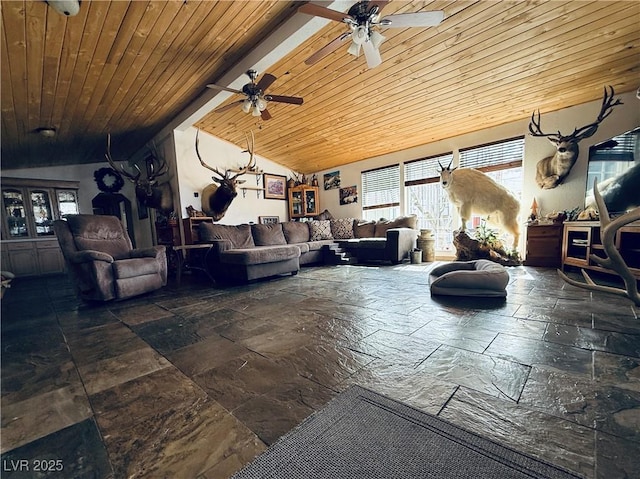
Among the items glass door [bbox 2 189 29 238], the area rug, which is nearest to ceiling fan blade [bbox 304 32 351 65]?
the area rug

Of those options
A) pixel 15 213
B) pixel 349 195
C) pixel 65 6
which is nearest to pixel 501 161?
pixel 349 195

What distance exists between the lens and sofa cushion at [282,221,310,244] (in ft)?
17.9

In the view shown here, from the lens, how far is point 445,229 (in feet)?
17.6

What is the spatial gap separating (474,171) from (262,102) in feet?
11.8

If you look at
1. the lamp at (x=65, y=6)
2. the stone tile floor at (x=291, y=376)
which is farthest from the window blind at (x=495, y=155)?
the lamp at (x=65, y=6)

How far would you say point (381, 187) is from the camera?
239 inches

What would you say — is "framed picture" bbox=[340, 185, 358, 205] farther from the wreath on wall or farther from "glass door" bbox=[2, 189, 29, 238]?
"glass door" bbox=[2, 189, 29, 238]

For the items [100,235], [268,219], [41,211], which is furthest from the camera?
[268,219]

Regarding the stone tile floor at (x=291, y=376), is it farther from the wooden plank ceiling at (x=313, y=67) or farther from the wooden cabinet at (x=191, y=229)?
the wooden plank ceiling at (x=313, y=67)

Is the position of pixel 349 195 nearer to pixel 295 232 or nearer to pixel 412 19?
pixel 295 232

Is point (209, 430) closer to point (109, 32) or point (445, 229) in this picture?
point (109, 32)

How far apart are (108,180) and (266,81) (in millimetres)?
5908

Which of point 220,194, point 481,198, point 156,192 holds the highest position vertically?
point 156,192

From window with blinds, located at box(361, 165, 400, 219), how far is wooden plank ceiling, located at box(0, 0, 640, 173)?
1.11 metres
